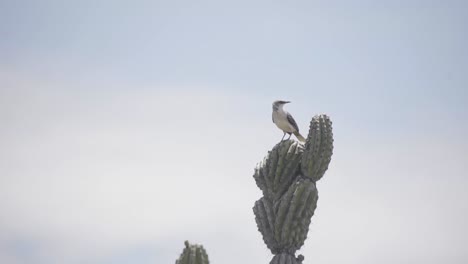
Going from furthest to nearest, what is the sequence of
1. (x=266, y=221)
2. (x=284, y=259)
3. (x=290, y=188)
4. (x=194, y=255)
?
(x=266, y=221) < (x=290, y=188) < (x=284, y=259) < (x=194, y=255)

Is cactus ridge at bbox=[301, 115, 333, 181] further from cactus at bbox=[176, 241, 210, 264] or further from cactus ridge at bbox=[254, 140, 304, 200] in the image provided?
cactus at bbox=[176, 241, 210, 264]

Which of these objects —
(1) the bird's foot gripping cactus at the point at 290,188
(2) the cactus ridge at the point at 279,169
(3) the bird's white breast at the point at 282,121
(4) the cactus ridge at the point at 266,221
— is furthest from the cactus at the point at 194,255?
(3) the bird's white breast at the point at 282,121

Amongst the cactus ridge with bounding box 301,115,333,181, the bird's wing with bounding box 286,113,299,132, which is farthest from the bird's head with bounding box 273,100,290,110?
the cactus ridge with bounding box 301,115,333,181

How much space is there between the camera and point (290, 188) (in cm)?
1174

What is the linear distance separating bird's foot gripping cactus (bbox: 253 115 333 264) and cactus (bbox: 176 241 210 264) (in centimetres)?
272

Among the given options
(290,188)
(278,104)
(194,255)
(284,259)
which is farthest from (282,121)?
(194,255)

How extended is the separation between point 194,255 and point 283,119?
17.0 ft

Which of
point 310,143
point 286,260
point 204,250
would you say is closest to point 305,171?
point 310,143

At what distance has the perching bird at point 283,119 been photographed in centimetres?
1352

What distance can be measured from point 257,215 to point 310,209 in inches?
29.4

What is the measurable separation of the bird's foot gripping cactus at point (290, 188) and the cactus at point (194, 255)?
107 inches

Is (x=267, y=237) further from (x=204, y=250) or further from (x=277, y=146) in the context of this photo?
(x=204, y=250)

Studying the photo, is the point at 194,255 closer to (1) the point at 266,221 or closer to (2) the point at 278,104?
(1) the point at 266,221

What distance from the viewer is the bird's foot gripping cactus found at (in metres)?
11.5
